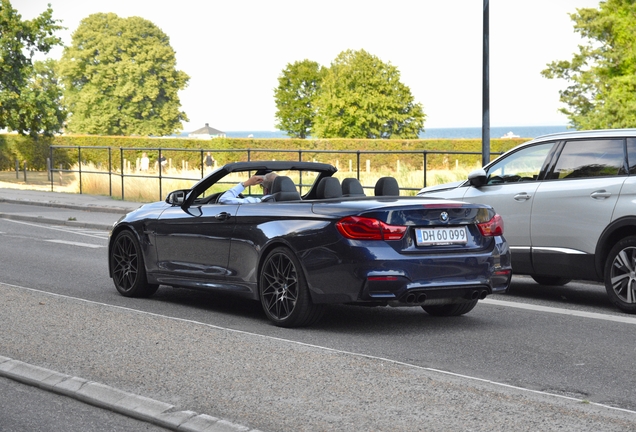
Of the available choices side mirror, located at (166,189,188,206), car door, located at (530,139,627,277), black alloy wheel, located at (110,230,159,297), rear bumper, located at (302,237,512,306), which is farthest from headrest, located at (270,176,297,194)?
car door, located at (530,139,627,277)

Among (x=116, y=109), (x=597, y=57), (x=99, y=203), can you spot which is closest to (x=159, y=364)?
(x=99, y=203)

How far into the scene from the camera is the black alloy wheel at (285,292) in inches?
335

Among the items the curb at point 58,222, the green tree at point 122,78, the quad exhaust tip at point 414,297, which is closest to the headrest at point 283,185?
the quad exhaust tip at point 414,297

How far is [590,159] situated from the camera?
10.2 meters

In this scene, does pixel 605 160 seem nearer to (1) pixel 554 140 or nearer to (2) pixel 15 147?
(1) pixel 554 140

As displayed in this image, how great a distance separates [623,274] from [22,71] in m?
44.4

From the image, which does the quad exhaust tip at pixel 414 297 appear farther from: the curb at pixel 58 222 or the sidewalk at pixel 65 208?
the sidewalk at pixel 65 208

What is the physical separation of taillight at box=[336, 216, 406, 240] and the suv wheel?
2553 millimetres

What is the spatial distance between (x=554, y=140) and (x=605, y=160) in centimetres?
75

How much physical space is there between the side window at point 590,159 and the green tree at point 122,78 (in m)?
80.3

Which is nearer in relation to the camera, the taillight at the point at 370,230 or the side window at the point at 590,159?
the taillight at the point at 370,230

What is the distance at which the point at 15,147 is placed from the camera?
64.6 meters

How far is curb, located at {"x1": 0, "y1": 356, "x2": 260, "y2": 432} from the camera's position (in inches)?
210

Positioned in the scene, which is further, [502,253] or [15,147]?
[15,147]
